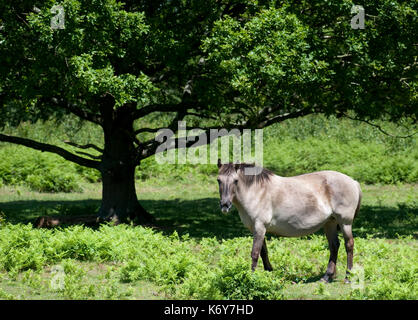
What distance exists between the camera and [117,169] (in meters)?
18.5

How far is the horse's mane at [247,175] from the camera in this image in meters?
9.98

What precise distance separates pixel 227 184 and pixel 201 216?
37.1ft

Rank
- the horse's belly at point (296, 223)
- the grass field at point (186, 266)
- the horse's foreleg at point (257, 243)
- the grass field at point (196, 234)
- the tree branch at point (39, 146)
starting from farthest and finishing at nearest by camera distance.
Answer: the tree branch at point (39, 146) → the horse's belly at point (296, 223) → the horse's foreleg at point (257, 243) → the grass field at point (196, 234) → the grass field at point (186, 266)

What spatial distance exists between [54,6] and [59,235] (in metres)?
5.20

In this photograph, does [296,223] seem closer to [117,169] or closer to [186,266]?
[186,266]

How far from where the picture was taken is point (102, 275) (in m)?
10.9

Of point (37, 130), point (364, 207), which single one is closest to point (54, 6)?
point (364, 207)

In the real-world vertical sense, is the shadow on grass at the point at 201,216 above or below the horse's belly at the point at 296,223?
below

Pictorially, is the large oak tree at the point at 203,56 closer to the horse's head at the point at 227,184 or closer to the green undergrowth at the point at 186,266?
the green undergrowth at the point at 186,266

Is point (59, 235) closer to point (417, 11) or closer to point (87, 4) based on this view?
point (87, 4)

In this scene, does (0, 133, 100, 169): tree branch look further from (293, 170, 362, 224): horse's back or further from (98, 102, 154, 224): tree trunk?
(293, 170, 362, 224): horse's back

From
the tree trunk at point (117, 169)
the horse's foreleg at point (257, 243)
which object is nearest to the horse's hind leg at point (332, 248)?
the horse's foreleg at point (257, 243)

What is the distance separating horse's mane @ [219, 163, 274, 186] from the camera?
32.7ft

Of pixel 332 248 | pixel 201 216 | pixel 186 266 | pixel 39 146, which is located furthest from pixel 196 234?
pixel 332 248
